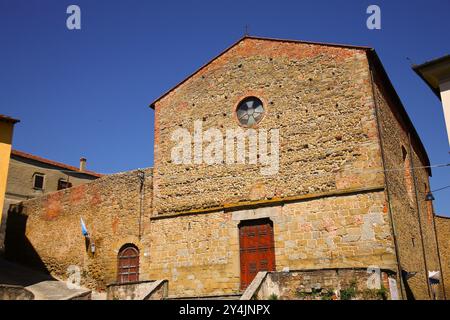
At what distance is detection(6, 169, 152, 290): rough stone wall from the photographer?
16.8m

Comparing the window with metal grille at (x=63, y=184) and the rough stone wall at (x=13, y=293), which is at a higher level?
the window with metal grille at (x=63, y=184)

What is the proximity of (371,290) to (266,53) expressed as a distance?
861 centimetres

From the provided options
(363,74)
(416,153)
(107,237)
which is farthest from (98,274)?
(416,153)

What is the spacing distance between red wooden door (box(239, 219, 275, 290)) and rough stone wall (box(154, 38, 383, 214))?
0.89 metres

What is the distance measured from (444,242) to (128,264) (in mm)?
15103

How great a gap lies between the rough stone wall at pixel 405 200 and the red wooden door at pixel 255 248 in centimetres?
370

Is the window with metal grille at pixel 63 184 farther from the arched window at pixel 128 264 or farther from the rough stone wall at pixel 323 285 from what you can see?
the rough stone wall at pixel 323 285

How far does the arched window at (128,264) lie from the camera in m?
16.5

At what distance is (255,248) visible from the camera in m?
13.7

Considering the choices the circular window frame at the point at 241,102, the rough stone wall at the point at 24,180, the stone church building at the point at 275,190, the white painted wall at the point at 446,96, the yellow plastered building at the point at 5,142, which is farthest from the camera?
the rough stone wall at the point at 24,180

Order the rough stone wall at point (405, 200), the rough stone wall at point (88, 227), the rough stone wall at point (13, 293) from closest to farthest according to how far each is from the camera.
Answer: the rough stone wall at point (405, 200) → the rough stone wall at point (13, 293) → the rough stone wall at point (88, 227)

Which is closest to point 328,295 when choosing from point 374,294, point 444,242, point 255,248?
point 374,294

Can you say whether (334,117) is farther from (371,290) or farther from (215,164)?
(371,290)

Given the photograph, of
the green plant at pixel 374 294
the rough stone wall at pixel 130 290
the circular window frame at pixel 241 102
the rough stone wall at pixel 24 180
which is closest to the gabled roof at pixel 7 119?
the rough stone wall at pixel 130 290
